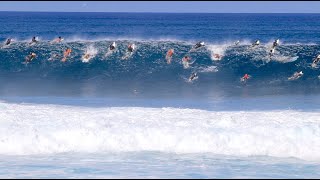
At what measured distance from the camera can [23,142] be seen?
18.5 metres

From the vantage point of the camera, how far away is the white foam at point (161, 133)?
18.4 metres

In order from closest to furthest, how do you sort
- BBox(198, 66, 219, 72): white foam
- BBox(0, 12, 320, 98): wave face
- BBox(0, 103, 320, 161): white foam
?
BBox(0, 103, 320, 161): white foam → BBox(0, 12, 320, 98): wave face → BBox(198, 66, 219, 72): white foam

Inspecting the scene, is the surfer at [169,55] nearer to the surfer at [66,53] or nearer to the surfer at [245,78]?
the surfer at [245,78]

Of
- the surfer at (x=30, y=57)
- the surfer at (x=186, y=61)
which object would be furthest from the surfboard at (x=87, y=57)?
the surfer at (x=186, y=61)

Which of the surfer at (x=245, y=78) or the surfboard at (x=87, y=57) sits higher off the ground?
the surfboard at (x=87, y=57)

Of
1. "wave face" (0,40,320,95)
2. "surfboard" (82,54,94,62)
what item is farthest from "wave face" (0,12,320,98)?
"surfboard" (82,54,94,62)

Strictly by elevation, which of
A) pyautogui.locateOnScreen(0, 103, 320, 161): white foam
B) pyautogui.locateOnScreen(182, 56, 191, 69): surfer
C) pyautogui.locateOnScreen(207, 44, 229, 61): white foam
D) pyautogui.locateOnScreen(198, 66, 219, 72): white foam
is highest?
pyautogui.locateOnScreen(207, 44, 229, 61): white foam

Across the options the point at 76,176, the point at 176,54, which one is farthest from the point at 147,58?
the point at 76,176

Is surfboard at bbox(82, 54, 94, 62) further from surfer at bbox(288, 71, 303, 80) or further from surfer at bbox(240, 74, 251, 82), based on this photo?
surfer at bbox(288, 71, 303, 80)

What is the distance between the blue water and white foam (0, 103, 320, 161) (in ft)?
0.09

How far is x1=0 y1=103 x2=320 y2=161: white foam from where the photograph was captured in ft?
60.3

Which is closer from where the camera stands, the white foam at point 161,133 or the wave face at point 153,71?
the white foam at point 161,133

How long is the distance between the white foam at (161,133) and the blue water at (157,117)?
27 mm

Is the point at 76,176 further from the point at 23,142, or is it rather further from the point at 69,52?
the point at 69,52
